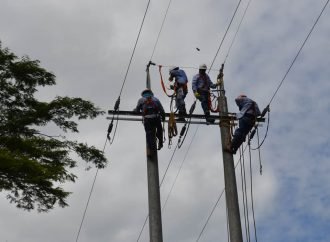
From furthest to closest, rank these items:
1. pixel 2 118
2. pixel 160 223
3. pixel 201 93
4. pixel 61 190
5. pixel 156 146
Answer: pixel 2 118 < pixel 61 190 < pixel 201 93 < pixel 156 146 < pixel 160 223

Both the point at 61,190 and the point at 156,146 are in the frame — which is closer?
the point at 156,146

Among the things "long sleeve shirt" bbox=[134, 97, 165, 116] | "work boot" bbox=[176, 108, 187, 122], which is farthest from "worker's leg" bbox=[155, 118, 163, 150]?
"work boot" bbox=[176, 108, 187, 122]

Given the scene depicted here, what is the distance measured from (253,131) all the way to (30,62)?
7.37 metres

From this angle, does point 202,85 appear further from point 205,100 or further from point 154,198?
point 154,198

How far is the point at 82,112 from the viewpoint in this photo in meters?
17.7

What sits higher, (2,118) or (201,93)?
(2,118)

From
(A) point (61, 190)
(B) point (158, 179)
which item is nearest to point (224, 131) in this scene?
(B) point (158, 179)

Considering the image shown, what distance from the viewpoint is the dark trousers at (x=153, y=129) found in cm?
1298

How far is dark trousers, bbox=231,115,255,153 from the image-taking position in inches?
486

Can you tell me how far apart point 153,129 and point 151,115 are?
0.30 metres

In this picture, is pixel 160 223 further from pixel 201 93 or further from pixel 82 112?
pixel 82 112

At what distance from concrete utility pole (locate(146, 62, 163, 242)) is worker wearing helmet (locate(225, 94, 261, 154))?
145 cm

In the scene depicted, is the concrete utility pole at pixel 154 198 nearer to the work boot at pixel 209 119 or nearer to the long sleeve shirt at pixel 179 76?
the work boot at pixel 209 119

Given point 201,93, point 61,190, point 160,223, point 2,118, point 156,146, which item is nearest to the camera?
point 160,223
